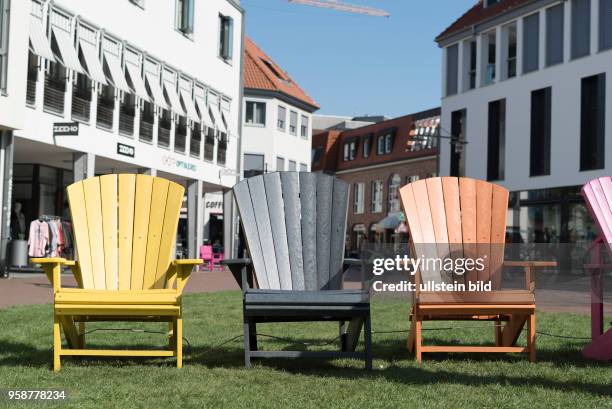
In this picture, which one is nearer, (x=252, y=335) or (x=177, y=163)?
(x=252, y=335)

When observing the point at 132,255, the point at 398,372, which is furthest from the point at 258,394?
the point at 132,255

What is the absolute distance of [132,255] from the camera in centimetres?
619

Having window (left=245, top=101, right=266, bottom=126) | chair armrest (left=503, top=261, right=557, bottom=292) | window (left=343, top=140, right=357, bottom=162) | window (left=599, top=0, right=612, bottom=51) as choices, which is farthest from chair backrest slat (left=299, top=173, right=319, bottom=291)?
window (left=343, top=140, right=357, bottom=162)

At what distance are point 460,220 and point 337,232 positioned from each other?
3.19 feet

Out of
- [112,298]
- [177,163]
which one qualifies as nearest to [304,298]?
[112,298]

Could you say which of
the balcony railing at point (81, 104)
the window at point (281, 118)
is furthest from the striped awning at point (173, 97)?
the window at point (281, 118)

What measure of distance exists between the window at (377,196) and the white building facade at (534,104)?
1771cm

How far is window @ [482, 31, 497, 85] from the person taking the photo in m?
34.2

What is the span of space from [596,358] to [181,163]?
22133 mm

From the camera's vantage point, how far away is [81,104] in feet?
68.7

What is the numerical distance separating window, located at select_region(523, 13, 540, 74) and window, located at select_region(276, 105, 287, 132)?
15094 mm

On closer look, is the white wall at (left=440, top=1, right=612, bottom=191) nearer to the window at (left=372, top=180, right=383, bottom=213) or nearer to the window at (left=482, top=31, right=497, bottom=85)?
the window at (left=482, top=31, right=497, bottom=85)

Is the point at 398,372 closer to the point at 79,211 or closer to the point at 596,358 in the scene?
the point at 596,358

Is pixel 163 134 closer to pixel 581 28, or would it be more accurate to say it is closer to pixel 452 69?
pixel 581 28
